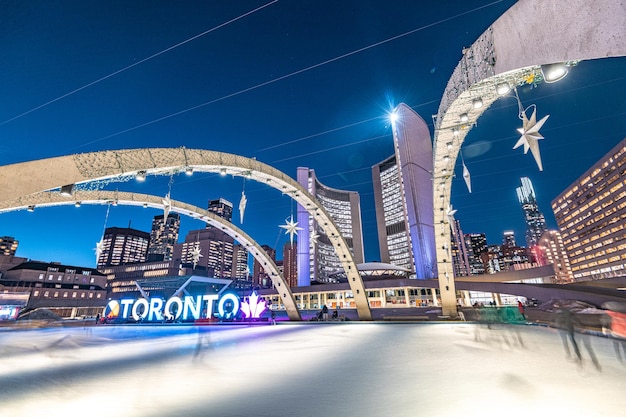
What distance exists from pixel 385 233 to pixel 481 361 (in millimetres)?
127941

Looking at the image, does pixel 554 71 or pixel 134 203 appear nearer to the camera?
pixel 554 71

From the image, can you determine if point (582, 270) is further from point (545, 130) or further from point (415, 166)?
point (415, 166)

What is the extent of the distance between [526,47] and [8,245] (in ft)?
968

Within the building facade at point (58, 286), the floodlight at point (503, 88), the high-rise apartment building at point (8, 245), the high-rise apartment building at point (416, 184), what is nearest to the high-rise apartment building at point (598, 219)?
the high-rise apartment building at point (416, 184)

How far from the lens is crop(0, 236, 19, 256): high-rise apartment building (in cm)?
19338

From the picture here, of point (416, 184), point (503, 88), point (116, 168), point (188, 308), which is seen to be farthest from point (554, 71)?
point (416, 184)

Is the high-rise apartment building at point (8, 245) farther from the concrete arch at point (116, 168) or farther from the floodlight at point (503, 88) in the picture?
the floodlight at point (503, 88)

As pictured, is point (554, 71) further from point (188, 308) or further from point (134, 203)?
point (188, 308)

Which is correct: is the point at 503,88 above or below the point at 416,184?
below

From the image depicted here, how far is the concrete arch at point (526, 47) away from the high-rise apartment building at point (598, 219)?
108886mm

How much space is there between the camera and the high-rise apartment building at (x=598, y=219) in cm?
8444

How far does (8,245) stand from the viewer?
196 metres

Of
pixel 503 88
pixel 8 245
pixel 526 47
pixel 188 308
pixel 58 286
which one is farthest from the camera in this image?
pixel 8 245

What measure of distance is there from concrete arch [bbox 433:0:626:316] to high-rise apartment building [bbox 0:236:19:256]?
289502mm
